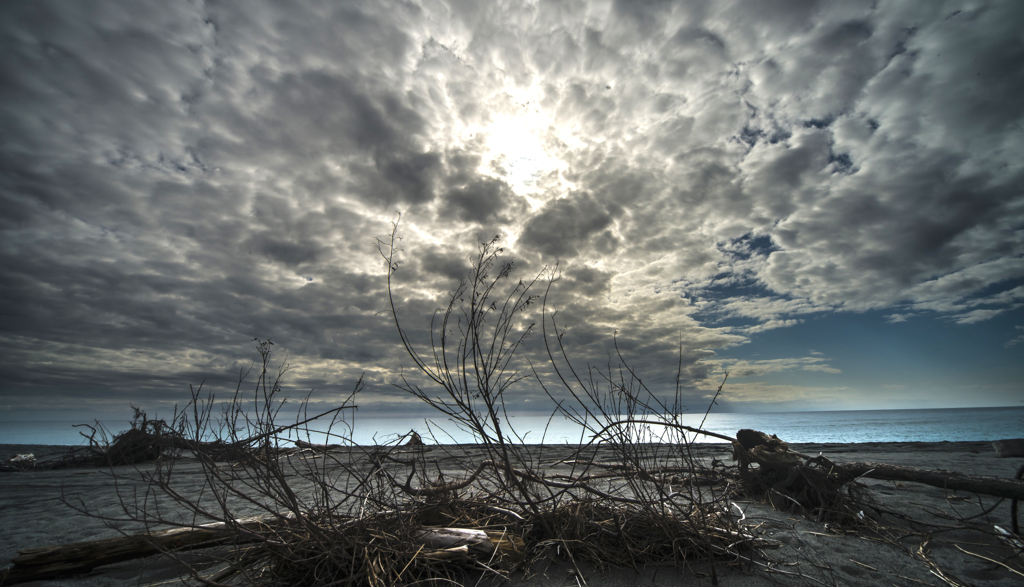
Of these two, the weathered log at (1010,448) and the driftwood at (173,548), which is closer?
the driftwood at (173,548)

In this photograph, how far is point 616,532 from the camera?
11.0 ft

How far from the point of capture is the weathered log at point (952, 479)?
3.89 metres

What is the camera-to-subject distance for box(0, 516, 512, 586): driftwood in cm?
288

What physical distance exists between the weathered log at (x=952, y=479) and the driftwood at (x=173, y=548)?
4.39m

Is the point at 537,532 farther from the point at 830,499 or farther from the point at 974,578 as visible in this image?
the point at 830,499

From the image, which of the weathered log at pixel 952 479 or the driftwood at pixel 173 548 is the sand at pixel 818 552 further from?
the weathered log at pixel 952 479

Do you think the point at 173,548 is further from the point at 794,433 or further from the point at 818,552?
the point at 794,433

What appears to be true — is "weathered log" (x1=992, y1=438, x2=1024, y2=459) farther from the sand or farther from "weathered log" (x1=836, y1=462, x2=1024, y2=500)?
"weathered log" (x1=836, y1=462, x2=1024, y2=500)

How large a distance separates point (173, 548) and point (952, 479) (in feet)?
24.4

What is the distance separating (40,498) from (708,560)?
9772 mm

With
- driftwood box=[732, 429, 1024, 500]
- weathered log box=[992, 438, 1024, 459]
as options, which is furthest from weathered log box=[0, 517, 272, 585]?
weathered log box=[992, 438, 1024, 459]

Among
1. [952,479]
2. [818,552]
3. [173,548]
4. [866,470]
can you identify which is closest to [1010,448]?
[952,479]

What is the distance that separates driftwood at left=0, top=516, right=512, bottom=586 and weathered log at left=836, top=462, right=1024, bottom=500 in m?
4.39

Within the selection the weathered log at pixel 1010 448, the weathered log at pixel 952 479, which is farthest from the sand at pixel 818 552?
the weathered log at pixel 1010 448
